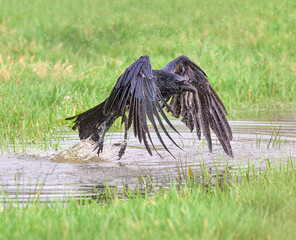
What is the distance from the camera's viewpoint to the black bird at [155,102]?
473 centimetres

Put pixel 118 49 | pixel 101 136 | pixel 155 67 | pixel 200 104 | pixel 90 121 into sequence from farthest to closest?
1. pixel 118 49
2. pixel 155 67
3. pixel 200 104
4. pixel 90 121
5. pixel 101 136

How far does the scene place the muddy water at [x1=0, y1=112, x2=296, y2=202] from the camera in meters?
4.41

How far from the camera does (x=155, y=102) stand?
15.3 feet

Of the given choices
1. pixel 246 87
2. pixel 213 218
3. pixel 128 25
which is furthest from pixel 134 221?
pixel 128 25

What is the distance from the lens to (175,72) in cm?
613

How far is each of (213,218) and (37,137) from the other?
4206 mm

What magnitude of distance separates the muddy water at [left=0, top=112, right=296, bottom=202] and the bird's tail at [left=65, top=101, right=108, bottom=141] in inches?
5.5

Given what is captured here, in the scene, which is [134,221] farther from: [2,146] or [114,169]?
[2,146]

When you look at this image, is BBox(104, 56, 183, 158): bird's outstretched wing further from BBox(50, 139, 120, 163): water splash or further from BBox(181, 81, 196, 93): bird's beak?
BBox(50, 139, 120, 163): water splash

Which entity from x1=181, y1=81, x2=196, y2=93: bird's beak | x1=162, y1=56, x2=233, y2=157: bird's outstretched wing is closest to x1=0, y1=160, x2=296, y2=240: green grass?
x1=181, y1=81, x2=196, y2=93: bird's beak

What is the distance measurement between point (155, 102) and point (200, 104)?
Answer: 5.26 ft

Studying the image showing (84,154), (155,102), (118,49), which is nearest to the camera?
(155,102)

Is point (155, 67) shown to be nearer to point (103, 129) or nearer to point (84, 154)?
point (84, 154)

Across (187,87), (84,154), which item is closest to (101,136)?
(84,154)
